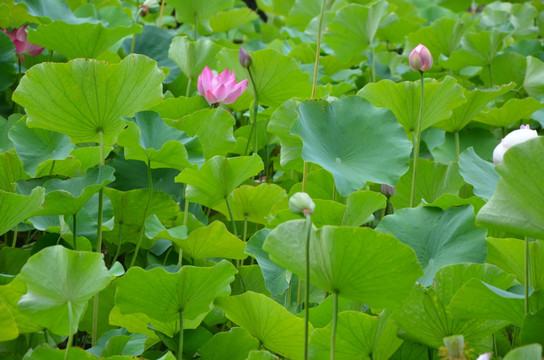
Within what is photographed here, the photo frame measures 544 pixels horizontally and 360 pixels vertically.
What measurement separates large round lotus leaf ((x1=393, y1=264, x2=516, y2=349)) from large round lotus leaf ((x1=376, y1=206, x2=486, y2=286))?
0.27 ft

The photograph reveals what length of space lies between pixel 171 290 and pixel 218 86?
1.69 feet

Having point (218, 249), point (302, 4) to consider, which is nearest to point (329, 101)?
point (218, 249)

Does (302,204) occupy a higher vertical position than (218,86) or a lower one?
higher

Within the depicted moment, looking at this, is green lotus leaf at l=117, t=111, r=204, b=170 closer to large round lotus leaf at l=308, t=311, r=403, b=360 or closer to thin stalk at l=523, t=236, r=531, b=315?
large round lotus leaf at l=308, t=311, r=403, b=360

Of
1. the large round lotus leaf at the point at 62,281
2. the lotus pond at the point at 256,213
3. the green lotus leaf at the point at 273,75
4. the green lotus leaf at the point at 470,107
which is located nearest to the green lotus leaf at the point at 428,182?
the lotus pond at the point at 256,213

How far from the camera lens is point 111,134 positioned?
98 cm

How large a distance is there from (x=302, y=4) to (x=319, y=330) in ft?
4.93

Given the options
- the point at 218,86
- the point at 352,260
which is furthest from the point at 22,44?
the point at 352,260

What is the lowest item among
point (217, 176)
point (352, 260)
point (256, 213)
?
point (256, 213)

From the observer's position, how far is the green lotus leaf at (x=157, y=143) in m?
0.90

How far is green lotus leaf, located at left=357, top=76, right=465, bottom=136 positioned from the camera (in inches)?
40.6

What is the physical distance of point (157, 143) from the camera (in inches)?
37.9

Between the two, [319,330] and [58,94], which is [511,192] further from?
[58,94]

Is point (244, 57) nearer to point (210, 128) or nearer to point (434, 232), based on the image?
point (210, 128)
